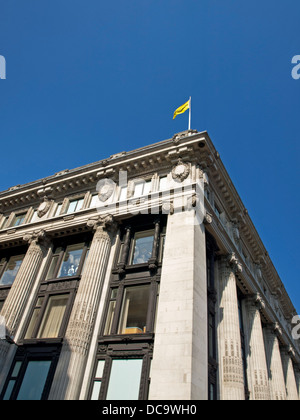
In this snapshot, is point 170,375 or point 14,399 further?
point 14,399

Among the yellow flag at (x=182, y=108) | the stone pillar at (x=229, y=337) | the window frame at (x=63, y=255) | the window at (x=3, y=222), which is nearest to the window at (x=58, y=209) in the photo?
the window frame at (x=63, y=255)

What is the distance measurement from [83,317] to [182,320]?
20.5 ft

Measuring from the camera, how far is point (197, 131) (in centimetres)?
2453

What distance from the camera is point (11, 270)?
25781 millimetres

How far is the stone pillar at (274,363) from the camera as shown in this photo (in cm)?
2828

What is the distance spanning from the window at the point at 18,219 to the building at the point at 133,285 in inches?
4.9

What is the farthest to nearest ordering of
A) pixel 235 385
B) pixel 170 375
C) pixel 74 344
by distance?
pixel 235 385 → pixel 74 344 → pixel 170 375

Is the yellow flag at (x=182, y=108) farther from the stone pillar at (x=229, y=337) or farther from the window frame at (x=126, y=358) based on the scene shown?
the window frame at (x=126, y=358)

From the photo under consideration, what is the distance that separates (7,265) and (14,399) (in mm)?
11676

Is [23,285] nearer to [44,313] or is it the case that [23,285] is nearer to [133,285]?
[44,313]

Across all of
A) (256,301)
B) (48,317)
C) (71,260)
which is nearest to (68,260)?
(71,260)

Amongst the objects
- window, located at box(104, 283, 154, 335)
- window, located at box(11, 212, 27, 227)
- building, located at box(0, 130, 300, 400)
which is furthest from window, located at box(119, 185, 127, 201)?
window, located at box(11, 212, 27, 227)

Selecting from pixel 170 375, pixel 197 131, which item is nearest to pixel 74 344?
pixel 170 375
